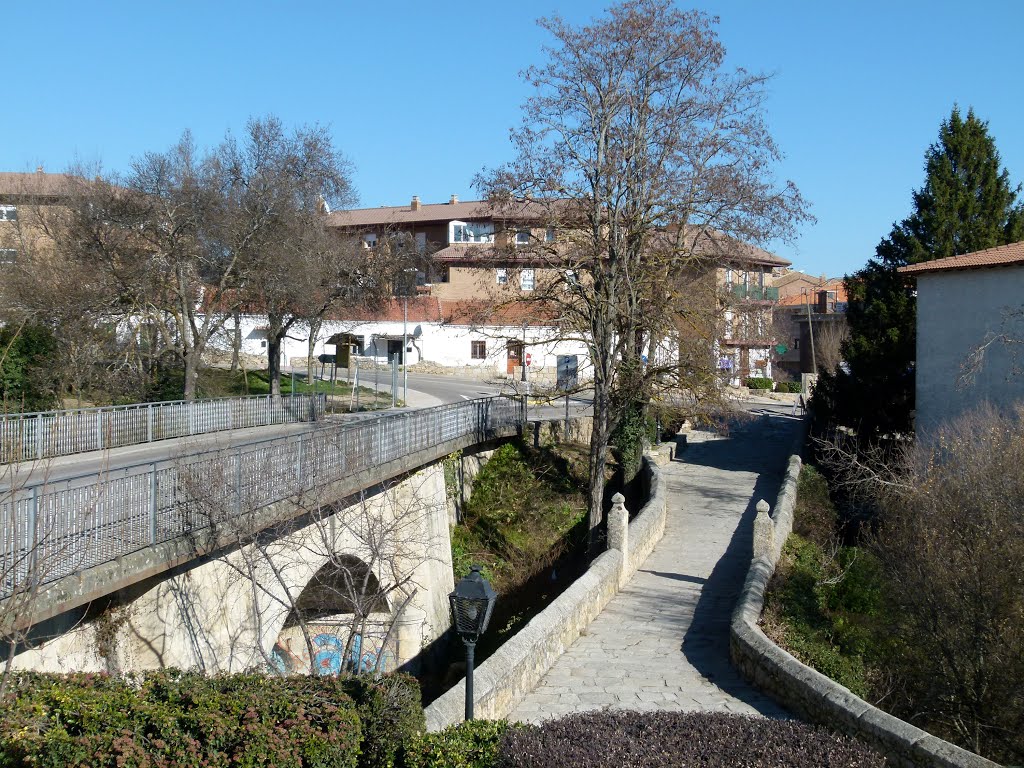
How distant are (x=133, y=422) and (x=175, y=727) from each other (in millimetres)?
13610

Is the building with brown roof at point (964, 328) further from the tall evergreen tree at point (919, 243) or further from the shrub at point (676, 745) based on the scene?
the shrub at point (676, 745)

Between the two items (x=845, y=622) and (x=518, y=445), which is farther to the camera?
(x=518, y=445)

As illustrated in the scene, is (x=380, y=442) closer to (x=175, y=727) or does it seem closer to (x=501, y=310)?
(x=501, y=310)

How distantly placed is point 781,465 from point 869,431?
340cm

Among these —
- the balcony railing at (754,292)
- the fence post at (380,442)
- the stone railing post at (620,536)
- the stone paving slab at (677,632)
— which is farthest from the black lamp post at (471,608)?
the balcony railing at (754,292)

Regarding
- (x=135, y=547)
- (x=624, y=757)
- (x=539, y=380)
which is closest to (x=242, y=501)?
(x=135, y=547)

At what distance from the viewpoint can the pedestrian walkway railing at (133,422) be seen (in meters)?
16.1

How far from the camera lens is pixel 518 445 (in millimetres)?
27734

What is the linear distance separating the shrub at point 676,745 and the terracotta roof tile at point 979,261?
2022cm

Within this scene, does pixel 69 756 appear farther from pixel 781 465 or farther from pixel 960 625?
pixel 781 465

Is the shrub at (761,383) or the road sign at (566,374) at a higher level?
the road sign at (566,374)

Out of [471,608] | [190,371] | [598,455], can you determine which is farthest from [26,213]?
[471,608]

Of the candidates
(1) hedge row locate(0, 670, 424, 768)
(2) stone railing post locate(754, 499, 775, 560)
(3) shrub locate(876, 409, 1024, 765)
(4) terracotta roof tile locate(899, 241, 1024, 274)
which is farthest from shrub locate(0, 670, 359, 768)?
(4) terracotta roof tile locate(899, 241, 1024, 274)

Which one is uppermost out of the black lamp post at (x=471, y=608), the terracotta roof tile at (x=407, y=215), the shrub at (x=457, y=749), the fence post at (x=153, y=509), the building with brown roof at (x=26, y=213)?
the terracotta roof tile at (x=407, y=215)
